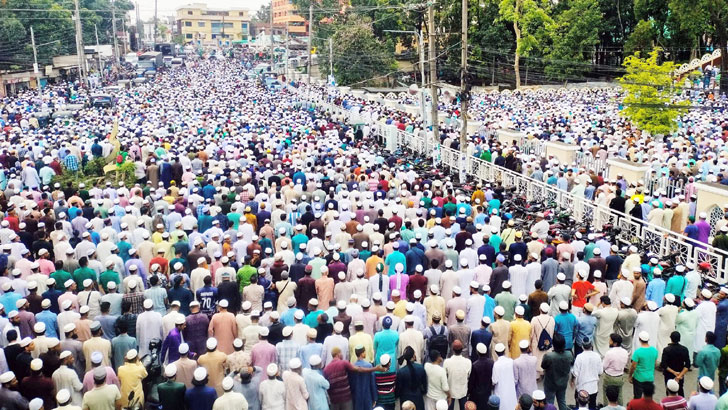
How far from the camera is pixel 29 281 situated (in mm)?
8812

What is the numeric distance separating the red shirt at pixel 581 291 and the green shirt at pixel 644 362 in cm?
153

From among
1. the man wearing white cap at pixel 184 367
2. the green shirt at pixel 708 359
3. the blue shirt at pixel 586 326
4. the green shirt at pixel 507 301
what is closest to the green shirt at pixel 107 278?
the man wearing white cap at pixel 184 367

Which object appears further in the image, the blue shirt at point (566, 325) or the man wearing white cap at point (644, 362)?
the blue shirt at point (566, 325)

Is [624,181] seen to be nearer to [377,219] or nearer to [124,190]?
[377,219]

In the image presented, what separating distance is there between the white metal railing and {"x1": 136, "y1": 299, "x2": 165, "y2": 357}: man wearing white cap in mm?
8111

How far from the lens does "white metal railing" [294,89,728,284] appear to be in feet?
35.0

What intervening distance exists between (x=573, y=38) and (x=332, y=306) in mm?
42946

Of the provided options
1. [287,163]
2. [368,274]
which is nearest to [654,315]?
[368,274]

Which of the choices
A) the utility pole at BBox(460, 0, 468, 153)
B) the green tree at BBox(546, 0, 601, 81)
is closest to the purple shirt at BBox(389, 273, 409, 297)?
the utility pole at BBox(460, 0, 468, 153)

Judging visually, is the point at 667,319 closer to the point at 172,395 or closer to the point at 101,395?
the point at 172,395

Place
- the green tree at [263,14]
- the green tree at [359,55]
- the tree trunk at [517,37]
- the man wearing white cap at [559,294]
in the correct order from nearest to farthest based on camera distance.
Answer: the man wearing white cap at [559,294], the tree trunk at [517,37], the green tree at [359,55], the green tree at [263,14]

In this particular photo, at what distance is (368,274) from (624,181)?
26.8ft

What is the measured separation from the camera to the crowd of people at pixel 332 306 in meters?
6.41

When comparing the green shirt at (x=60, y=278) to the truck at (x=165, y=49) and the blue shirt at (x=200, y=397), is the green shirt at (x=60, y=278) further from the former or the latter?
the truck at (x=165, y=49)
